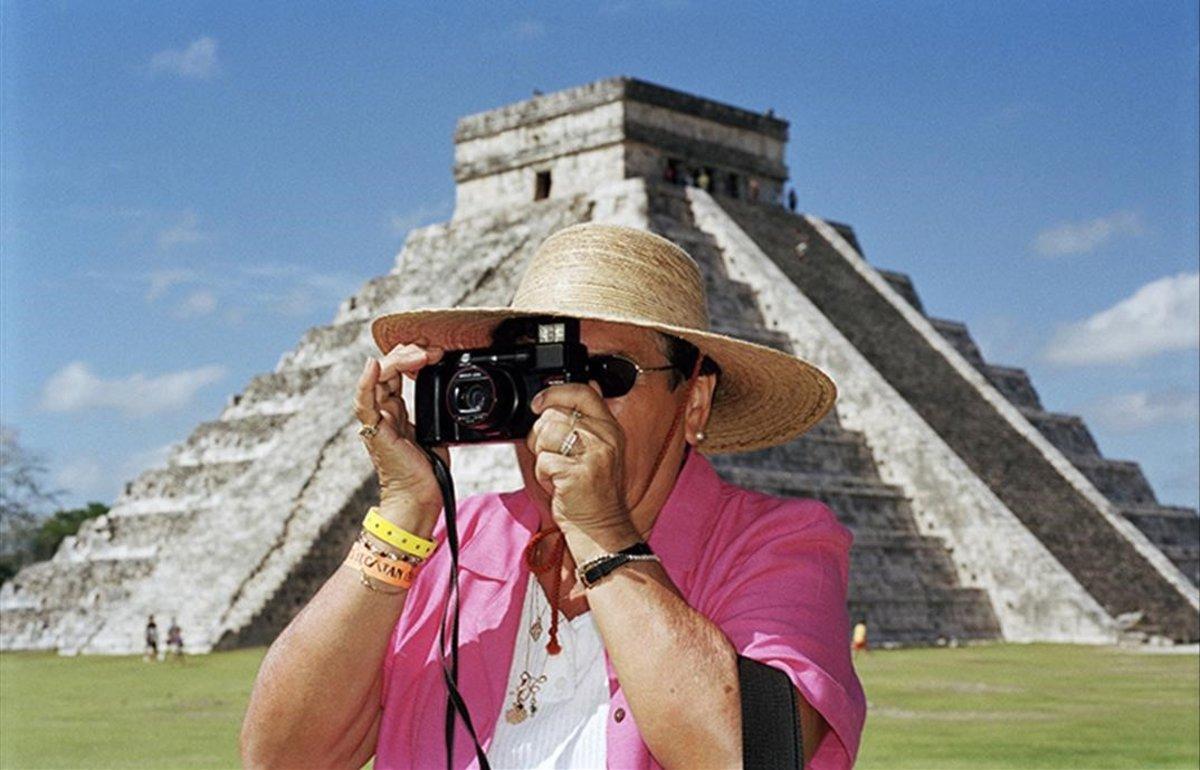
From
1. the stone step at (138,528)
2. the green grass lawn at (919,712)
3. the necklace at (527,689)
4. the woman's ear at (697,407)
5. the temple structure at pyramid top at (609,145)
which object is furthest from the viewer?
the temple structure at pyramid top at (609,145)

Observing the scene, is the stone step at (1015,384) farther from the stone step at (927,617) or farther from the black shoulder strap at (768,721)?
the black shoulder strap at (768,721)

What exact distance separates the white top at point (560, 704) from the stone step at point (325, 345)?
2379 cm

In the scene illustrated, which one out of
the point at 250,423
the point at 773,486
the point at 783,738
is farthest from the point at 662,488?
the point at 250,423

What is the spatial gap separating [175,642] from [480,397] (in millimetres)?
17012

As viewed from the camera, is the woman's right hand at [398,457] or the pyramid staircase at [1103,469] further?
the pyramid staircase at [1103,469]

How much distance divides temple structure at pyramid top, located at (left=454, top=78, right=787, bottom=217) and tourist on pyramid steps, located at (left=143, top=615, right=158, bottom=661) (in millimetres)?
11189

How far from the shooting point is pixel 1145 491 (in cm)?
2819

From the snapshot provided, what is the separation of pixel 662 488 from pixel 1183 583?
22.6 metres

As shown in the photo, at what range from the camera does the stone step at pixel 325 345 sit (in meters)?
27.1

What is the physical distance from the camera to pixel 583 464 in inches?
102

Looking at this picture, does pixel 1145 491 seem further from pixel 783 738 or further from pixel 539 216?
pixel 783 738

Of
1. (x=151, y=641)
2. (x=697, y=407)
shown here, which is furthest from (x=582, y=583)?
(x=151, y=641)

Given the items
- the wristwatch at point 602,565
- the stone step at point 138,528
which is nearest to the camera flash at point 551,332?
the wristwatch at point 602,565

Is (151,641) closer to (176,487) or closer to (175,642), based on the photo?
(175,642)
